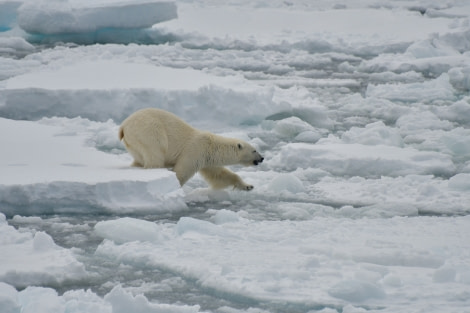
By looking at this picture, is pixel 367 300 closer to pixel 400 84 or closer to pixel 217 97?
pixel 217 97

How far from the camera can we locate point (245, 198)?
565 cm

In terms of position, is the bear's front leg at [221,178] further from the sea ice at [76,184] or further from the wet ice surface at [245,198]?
the sea ice at [76,184]

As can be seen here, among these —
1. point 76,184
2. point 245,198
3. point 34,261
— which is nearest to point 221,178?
point 245,198

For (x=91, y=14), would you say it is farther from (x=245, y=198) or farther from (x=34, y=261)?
(x=34, y=261)

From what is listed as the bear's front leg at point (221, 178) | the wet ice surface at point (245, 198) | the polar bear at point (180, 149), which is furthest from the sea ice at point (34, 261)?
the bear's front leg at point (221, 178)

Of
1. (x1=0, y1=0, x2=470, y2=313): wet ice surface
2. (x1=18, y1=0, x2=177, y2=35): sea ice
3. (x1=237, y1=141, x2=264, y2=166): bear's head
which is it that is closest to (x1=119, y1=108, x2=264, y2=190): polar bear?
(x1=237, y1=141, x2=264, y2=166): bear's head

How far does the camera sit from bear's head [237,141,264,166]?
19.9 feet

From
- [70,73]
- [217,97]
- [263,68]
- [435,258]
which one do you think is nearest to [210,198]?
[435,258]

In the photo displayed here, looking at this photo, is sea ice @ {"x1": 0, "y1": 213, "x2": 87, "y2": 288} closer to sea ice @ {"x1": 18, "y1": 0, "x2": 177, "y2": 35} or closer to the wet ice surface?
the wet ice surface

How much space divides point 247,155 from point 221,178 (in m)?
0.34

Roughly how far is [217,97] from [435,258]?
4274 millimetres

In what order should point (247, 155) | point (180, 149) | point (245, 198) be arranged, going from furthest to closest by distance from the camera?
point (247, 155), point (180, 149), point (245, 198)

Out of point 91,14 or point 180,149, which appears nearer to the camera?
point 180,149

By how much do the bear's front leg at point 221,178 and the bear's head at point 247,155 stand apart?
0.24 m
